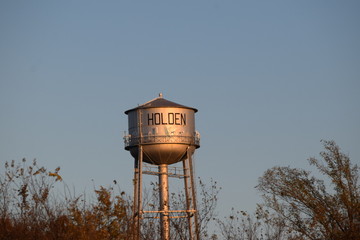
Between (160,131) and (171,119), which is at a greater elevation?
(171,119)

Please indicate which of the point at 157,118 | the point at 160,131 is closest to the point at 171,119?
the point at 157,118

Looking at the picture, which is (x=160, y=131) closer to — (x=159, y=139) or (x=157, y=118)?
(x=159, y=139)

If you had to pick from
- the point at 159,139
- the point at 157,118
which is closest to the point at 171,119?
the point at 157,118

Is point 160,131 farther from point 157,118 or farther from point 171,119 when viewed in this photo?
A: point 171,119

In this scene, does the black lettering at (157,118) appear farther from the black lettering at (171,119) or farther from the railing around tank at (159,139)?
the railing around tank at (159,139)

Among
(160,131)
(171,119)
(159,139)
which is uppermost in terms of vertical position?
(171,119)

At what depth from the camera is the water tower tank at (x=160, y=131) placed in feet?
132

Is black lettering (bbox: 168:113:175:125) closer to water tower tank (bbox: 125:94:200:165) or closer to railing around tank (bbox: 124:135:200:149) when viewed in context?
water tower tank (bbox: 125:94:200:165)

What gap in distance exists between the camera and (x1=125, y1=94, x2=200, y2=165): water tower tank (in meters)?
40.1

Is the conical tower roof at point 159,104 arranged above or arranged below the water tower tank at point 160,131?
above

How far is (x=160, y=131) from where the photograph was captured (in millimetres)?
40094

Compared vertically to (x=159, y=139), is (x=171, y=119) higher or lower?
higher

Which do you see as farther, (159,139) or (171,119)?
(171,119)

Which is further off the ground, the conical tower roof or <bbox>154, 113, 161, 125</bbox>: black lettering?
the conical tower roof
